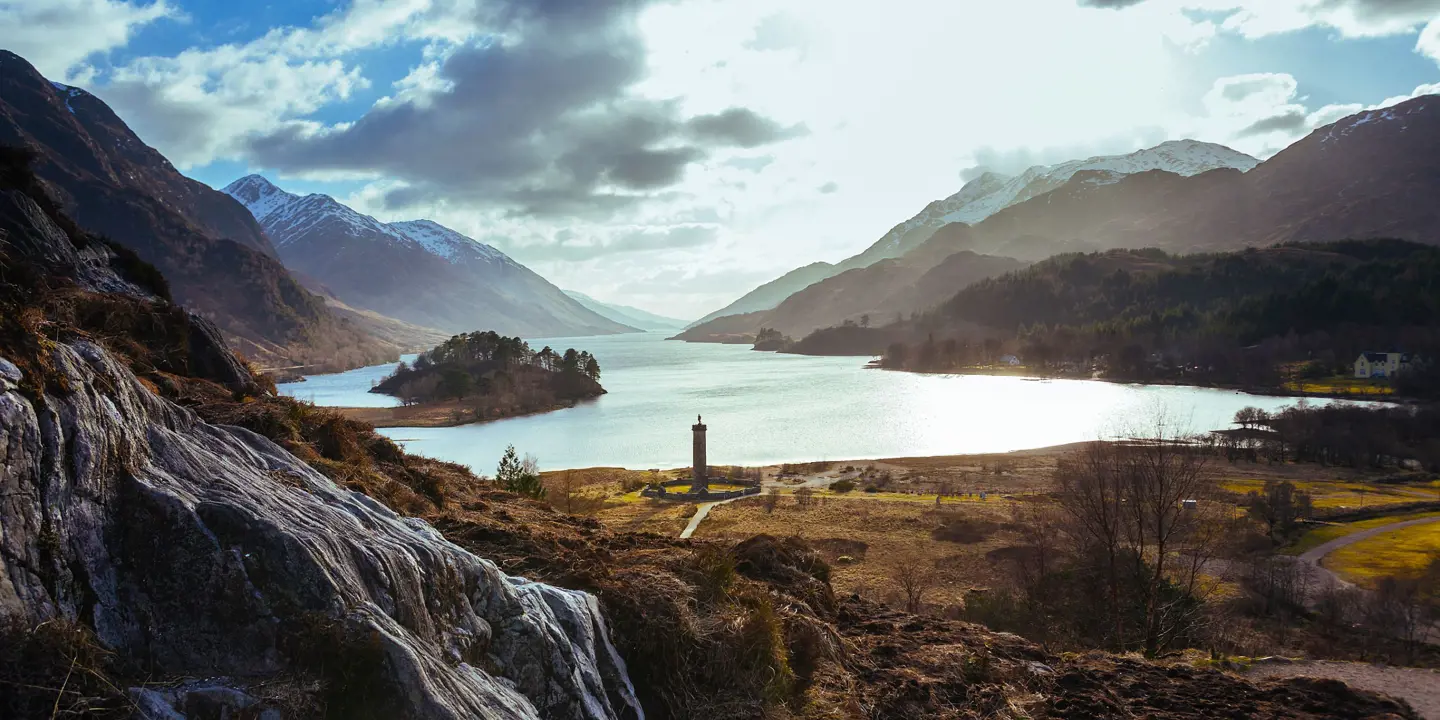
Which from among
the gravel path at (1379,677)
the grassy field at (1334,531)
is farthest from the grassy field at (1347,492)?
the gravel path at (1379,677)

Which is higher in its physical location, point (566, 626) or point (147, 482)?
point (147, 482)

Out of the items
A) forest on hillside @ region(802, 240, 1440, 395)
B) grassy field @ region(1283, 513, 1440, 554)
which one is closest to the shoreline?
grassy field @ region(1283, 513, 1440, 554)

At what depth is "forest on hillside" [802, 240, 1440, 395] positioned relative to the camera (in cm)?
11556

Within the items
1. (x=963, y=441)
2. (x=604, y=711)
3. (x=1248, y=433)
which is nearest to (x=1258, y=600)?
(x=604, y=711)

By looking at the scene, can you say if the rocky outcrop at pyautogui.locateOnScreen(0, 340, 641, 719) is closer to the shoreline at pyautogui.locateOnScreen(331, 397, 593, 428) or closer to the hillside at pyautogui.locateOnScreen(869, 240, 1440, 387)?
the shoreline at pyautogui.locateOnScreen(331, 397, 593, 428)

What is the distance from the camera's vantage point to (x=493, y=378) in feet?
323

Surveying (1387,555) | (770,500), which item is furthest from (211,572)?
(1387,555)

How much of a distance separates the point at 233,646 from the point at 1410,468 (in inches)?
Answer: 2975

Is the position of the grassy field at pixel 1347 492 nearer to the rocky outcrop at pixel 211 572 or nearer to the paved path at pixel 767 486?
the paved path at pixel 767 486

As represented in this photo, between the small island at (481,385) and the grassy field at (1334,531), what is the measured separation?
74694 mm

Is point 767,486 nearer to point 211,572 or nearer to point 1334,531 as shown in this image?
point 1334,531

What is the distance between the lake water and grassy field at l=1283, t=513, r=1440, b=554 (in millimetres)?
14910

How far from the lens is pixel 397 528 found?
5.60 metres

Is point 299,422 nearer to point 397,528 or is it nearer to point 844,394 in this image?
point 397,528
